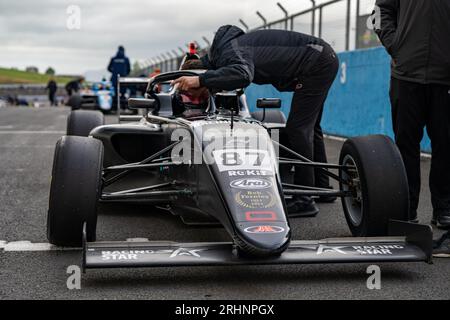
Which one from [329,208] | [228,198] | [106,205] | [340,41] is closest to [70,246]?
[228,198]

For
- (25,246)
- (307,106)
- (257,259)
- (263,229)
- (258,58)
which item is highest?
(258,58)

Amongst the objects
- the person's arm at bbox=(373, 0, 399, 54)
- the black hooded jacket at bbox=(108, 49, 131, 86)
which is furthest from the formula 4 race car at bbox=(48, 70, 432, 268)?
the black hooded jacket at bbox=(108, 49, 131, 86)

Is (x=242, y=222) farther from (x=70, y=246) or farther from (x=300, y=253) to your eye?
(x=70, y=246)

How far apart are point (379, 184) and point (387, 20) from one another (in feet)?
4.84

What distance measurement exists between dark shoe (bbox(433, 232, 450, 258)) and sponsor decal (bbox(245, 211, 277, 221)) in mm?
1190

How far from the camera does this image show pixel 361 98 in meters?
12.1

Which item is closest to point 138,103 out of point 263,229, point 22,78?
point 263,229

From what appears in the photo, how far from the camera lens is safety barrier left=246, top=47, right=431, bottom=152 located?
11039mm

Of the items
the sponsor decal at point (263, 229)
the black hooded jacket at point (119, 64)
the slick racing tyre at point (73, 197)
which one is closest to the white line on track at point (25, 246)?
the slick racing tyre at point (73, 197)

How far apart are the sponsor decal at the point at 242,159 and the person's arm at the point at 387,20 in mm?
1600

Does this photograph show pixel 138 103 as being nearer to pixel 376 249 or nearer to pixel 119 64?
pixel 376 249

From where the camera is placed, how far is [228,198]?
377 cm

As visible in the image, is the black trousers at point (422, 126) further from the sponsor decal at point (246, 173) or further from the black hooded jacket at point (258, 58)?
the sponsor decal at point (246, 173)

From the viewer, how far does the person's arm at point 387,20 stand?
512 cm
